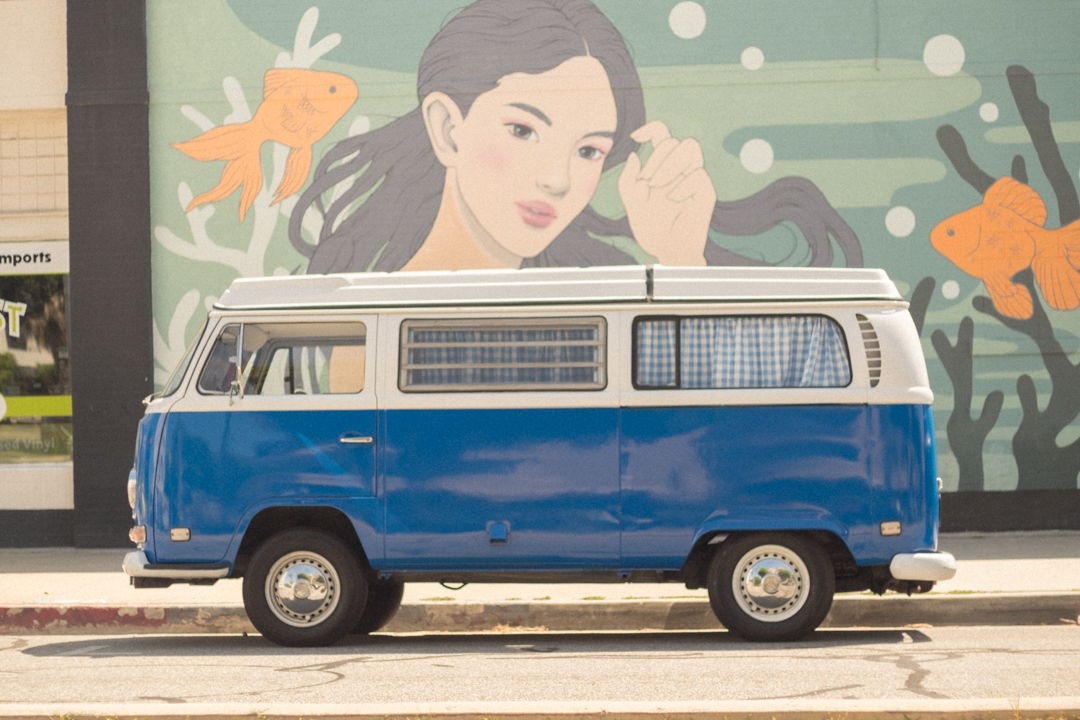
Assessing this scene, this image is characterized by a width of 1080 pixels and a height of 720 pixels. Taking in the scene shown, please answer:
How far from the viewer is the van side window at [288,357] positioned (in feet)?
26.0

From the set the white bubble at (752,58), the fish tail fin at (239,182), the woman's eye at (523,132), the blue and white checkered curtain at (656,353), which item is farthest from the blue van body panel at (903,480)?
the fish tail fin at (239,182)

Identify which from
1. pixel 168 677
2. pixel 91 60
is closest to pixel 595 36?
pixel 91 60

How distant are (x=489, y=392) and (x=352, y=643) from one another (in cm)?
201

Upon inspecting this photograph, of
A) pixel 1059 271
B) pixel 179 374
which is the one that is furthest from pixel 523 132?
pixel 179 374

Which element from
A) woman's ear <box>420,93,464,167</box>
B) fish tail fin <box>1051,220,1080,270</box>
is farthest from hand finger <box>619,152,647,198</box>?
fish tail fin <box>1051,220,1080,270</box>

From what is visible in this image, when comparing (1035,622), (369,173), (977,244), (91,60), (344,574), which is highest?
(91,60)

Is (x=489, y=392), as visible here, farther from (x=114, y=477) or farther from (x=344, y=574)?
(x=114, y=477)

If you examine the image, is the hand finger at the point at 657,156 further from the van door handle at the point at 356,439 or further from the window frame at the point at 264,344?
the van door handle at the point at 356,439

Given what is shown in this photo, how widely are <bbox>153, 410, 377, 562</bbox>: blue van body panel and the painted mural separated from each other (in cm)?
571

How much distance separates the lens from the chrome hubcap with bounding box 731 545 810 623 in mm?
7676

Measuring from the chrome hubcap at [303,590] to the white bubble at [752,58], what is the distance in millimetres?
8005

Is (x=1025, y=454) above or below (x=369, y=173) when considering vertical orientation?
below

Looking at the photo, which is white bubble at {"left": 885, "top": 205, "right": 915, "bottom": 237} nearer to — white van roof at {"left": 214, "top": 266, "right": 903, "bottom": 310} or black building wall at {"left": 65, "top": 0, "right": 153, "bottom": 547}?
white van roof at {"left": 214, "top": 266, "right": 903, "bottom": 310}

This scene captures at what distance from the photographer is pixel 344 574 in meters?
7.80
